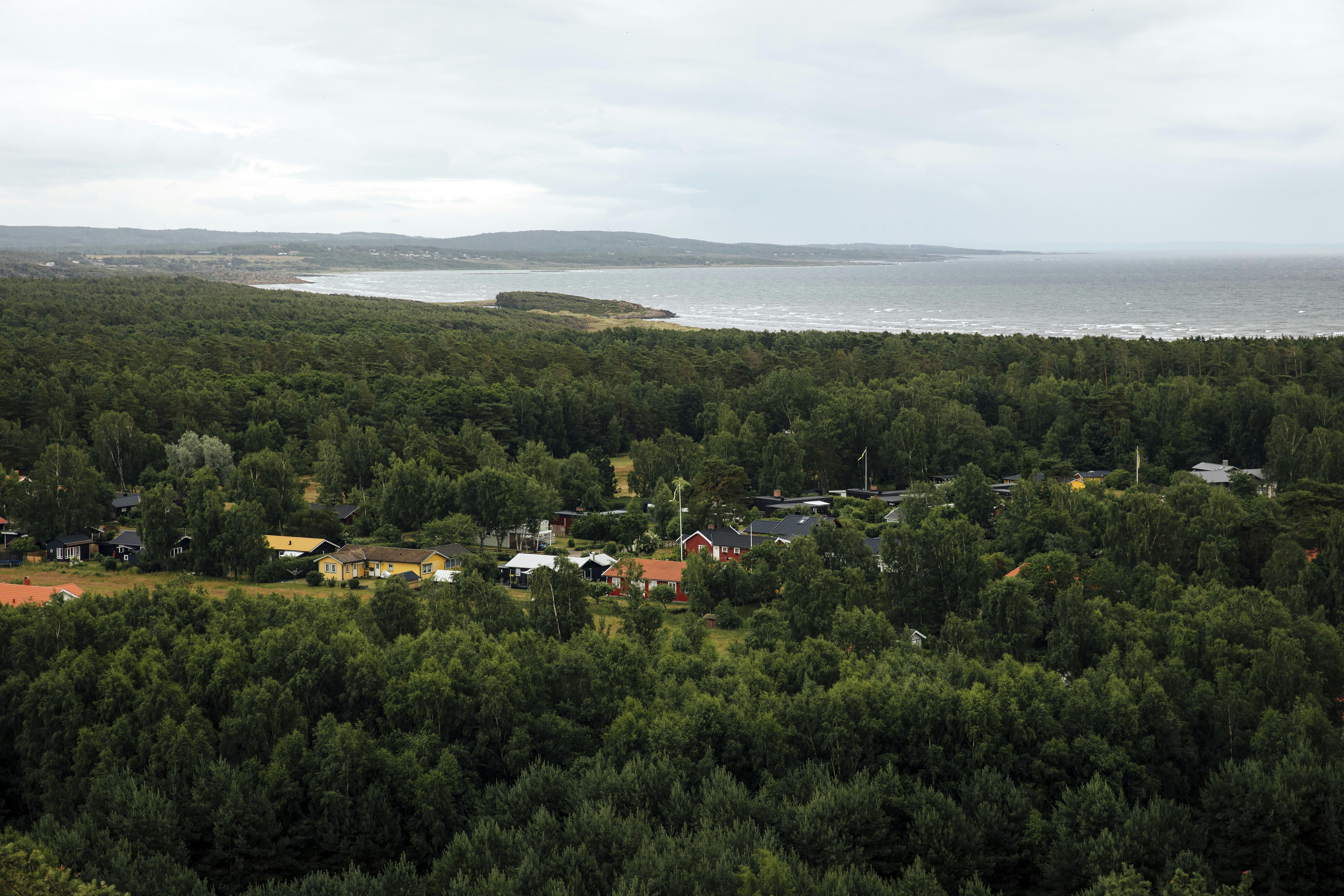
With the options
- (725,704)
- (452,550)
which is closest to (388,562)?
(452,550)

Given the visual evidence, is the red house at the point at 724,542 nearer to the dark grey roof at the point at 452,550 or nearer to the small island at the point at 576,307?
the dark grey roof at the point at 452,550

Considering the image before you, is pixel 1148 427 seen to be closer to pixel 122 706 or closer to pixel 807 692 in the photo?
pixel 807 692

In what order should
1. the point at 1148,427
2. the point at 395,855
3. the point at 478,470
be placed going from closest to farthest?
the point at 395,855, the point at 478,470, the point at 1148,427

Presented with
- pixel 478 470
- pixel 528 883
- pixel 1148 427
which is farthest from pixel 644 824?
pixel 1148 427

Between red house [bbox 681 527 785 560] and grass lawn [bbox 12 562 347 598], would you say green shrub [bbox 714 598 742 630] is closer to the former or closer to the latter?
red house [bbox 681 527 785 560]

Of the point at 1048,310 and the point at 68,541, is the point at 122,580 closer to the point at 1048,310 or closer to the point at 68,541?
the point at 68,541
